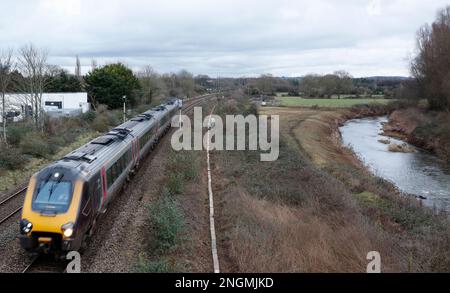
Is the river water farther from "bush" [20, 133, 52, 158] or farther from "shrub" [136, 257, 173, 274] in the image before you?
"bush" [20, 133, 52, 158]

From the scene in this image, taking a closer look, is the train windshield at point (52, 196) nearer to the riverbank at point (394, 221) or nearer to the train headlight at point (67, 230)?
the train headlight at point (67, 230)

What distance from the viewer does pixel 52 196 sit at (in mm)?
11594

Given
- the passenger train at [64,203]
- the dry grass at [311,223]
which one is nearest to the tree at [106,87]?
the dry grass at [311,223]

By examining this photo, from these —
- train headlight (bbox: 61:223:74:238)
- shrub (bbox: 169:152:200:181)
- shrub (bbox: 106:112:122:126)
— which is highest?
shrub (bbox: 106:112:122:126)

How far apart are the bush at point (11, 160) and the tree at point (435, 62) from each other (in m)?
47.5

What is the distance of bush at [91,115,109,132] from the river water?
77.8ft

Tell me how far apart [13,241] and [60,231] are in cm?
302

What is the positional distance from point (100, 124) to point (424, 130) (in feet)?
122

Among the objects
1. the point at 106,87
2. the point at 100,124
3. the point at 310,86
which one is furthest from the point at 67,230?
the point at 310,86

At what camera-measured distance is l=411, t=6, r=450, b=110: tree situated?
55.1 meters

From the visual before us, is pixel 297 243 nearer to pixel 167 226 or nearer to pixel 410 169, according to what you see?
pixel 167 226

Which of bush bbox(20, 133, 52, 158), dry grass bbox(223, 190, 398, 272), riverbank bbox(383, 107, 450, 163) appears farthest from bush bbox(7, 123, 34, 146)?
riverbank bbox(383, 107, 450, 163)

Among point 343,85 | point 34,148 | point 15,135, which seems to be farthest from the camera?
point 343,85

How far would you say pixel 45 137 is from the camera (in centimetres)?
3125
